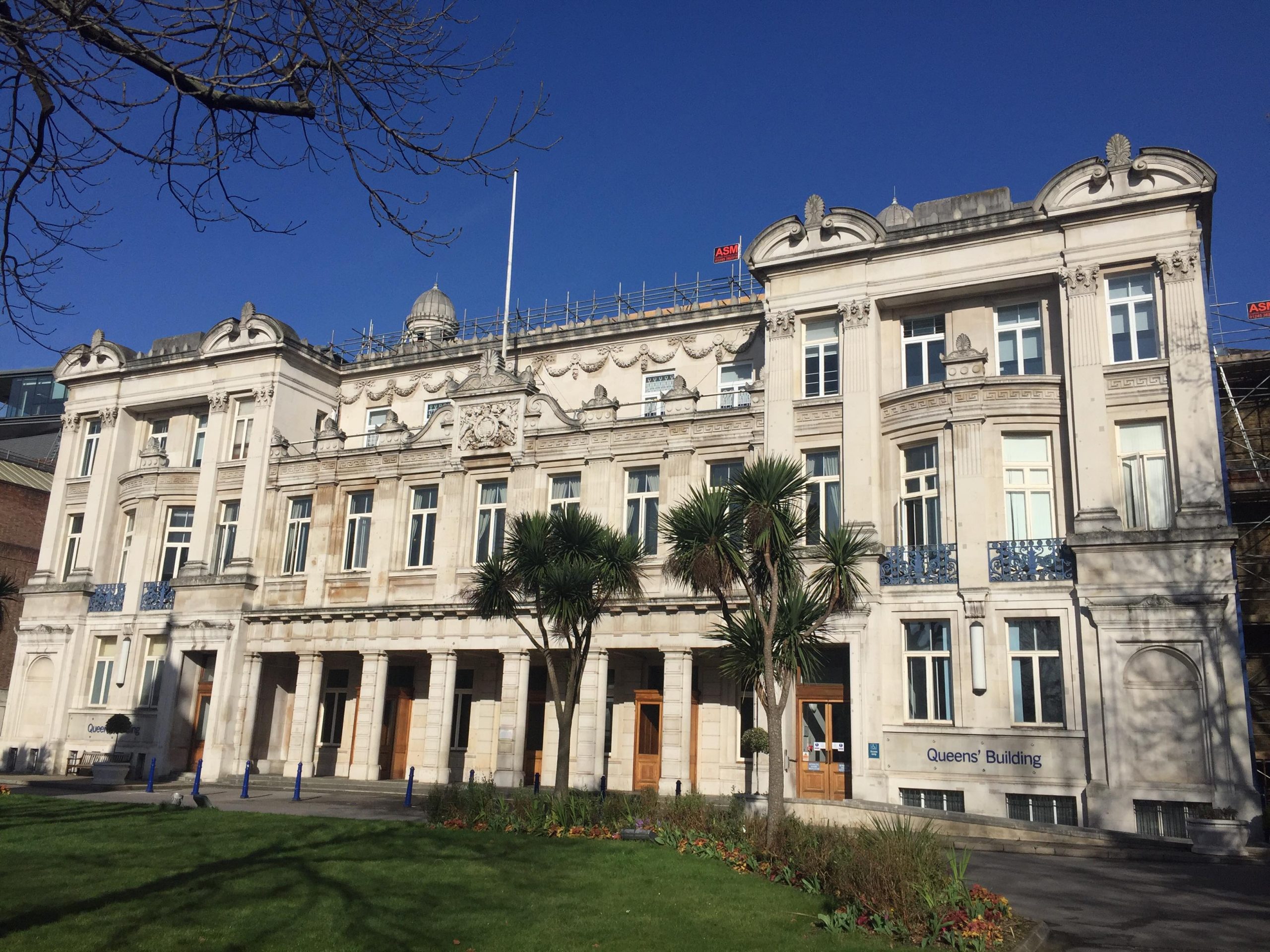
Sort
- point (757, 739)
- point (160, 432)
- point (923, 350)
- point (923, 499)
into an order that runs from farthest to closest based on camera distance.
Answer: point (160, 432)
point (923, 350)
point (923, 499)
point (757, 739)

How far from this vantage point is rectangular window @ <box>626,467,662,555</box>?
30734mm

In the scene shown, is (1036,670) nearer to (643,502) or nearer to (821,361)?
(821,361)

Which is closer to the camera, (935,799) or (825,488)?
(935,799)

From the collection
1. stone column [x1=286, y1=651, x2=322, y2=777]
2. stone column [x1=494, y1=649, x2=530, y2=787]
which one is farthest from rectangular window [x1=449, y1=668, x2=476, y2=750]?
stone column [x1=286, y1=651, x2=322, y2=777]

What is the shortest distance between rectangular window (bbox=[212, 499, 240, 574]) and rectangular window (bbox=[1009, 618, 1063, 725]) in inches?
1029

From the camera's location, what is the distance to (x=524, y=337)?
36.6 metres

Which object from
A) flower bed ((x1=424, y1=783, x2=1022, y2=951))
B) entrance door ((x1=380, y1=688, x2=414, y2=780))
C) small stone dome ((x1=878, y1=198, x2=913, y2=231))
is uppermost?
small stone dome ((x1=878, y1=198, x2=913, y2=231))

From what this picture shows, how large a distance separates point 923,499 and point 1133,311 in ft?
22.4

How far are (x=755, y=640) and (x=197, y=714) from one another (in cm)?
2442

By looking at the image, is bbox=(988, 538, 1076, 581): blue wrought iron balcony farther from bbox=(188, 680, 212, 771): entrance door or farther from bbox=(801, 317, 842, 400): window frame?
bbox=(188, 680, 212, 771): entrance door

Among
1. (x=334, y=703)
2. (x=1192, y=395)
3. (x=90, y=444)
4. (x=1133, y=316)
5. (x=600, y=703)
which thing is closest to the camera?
(x=1192, y=395)

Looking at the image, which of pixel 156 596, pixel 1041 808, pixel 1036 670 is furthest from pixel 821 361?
pixel 156 596

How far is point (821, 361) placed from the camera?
94.8 ft

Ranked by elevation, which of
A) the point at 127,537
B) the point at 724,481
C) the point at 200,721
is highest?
the point at 724,481
